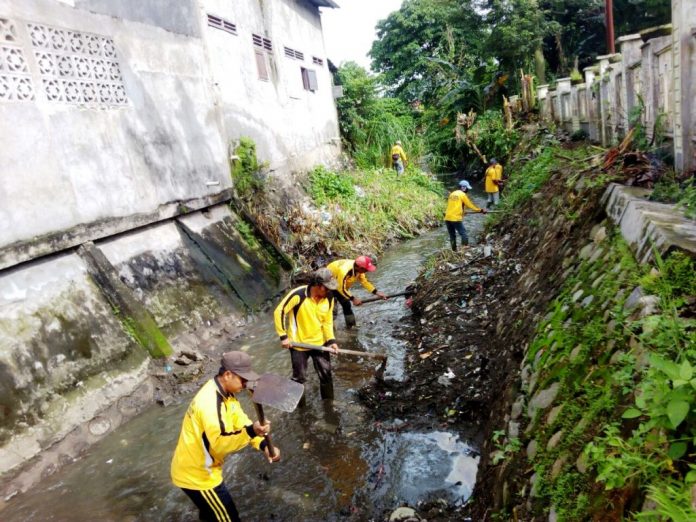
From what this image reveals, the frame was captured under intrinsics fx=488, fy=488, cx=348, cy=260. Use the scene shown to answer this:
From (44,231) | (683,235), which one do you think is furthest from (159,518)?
(683,235)

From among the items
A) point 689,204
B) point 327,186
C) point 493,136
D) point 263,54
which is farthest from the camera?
point 493,136

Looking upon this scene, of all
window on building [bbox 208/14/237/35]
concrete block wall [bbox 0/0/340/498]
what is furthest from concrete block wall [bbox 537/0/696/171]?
window on building [bbox 208/14/237/35]

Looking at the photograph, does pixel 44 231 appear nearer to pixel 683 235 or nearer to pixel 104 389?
pixel 104 389

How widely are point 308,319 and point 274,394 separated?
188 cm

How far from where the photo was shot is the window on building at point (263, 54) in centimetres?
1169

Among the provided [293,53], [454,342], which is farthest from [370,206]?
[454,342]

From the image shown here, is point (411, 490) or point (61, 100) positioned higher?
point (61, 100)

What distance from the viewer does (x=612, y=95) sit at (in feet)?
24.9

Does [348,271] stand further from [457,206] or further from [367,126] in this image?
[367,126]

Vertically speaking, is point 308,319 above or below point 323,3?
below

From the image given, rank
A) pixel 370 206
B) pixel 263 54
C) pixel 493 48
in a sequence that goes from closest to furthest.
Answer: pixel 263 54
pixel 370 206
pixel 493 48

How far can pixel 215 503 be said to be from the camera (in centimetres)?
329

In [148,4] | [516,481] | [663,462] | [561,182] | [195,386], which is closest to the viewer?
[663,462]

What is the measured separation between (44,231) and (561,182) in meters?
6.89
